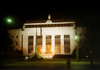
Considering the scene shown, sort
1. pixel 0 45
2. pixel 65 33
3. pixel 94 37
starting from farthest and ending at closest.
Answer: pixel 65 33 → pixel 0 45 → pixel 94 37

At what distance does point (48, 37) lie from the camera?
219ft

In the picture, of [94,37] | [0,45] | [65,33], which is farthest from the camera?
[65,33]

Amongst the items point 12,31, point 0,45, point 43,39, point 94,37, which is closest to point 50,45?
point 43,39

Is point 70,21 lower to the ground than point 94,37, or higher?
higher

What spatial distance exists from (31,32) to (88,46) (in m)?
46.9

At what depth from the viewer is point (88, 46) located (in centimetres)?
2191

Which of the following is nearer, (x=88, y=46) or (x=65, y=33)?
(x=88, y=46)

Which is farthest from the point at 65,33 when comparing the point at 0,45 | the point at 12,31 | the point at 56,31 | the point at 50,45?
the point at 0,45

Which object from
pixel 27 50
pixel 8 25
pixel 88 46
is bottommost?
pixel 27 50

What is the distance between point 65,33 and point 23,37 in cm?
1816

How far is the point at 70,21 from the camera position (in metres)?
65.8

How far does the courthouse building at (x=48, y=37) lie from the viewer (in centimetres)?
6512

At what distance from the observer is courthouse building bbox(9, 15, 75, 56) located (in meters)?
65.1

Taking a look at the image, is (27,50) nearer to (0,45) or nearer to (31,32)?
(31,32)
